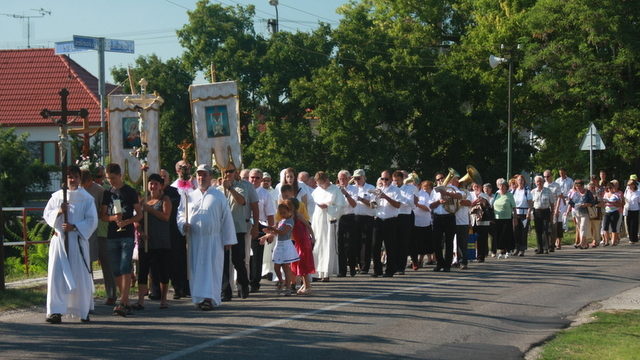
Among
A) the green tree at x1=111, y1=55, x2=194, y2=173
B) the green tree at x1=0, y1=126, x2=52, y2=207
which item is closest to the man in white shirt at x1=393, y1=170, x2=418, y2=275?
the green tree at x1=0, y1=126, x2=52, y2=207

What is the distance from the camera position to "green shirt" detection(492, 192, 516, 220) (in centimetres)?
2625

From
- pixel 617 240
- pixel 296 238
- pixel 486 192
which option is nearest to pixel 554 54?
pixel 617 240

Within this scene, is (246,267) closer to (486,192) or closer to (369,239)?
(369,239)

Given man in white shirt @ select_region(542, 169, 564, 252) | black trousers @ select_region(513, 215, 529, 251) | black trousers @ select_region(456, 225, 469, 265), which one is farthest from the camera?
man in white shirt @ select_region(542, 169, 564, 252)

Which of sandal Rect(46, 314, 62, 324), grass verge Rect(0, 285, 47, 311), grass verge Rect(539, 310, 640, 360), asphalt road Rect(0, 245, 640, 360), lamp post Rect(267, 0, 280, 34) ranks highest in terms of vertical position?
lamp post Rect(267, 0, 280, 34)

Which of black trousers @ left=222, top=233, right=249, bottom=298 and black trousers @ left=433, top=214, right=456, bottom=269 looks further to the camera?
black trousers @ left=433, top=214, right=456, bottom=269

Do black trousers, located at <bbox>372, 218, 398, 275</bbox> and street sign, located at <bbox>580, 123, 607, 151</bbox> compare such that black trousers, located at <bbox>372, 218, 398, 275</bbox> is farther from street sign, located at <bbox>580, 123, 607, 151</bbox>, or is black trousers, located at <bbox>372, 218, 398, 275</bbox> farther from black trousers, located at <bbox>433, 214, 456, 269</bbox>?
street sign, located at <bbox>580, 123, 607, 151</bbox>

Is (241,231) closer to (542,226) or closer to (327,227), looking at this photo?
(327,227)

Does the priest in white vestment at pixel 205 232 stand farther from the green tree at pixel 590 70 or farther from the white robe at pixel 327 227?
the green tree at pixel 590 70

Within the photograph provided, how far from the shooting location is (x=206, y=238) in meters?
15.3

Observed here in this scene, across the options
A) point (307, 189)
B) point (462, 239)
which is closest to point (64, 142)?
point (307, 189)

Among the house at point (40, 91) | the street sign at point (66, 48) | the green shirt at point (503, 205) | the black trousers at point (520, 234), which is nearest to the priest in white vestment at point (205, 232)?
the street sign at point (66, 48)

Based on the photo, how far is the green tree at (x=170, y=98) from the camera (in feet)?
181

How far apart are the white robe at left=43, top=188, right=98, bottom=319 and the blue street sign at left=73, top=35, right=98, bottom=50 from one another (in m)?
12.5
